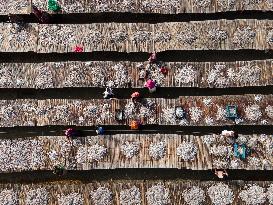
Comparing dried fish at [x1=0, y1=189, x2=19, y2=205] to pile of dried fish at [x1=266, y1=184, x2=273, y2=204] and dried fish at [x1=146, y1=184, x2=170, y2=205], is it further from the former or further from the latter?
pile of dried fish at [x1=266, y1=184, x2=273, y2=204]

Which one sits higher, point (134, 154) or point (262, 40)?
point (262, 40)

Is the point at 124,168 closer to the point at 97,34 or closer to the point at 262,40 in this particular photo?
the point at 97,34

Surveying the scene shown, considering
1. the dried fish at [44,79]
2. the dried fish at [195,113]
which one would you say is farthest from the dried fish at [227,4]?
the dried fish at [44,79]

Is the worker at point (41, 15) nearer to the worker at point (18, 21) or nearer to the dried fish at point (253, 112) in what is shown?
the worker at point (18, 21)

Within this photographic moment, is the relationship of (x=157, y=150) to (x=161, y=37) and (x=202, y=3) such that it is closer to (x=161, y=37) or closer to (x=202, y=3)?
(x=161, y=37)

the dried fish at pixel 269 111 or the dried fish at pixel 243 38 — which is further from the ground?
the dried fish at pixel 243 38

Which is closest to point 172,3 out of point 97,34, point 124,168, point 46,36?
point 97,34

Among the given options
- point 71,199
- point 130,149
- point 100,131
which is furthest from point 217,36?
point 71,199

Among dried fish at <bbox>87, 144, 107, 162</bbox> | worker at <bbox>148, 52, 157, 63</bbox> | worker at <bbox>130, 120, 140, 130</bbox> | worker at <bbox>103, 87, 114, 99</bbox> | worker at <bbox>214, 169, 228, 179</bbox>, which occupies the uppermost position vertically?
worker at <bbox>148, 52, 157, 63</bbox>

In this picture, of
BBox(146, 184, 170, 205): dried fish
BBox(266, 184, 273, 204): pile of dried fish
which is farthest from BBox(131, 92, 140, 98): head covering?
BBox(266, 184, 273, 204): pile of dried fish

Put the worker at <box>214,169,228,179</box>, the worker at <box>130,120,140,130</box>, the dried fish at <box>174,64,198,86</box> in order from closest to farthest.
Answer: the worker at <box>214,169,228,179</box> < the worker at <box>130,120,140,130</box> < the dried fish at <box>174,64,198,86</box>

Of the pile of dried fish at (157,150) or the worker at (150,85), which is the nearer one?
the pile of dried fish at (157,150)
